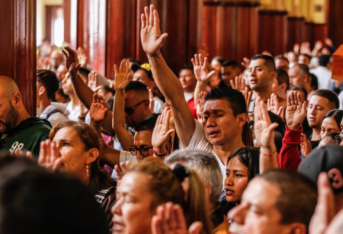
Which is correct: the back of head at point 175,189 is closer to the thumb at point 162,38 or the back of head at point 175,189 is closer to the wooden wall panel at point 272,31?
the thumb at point 162,38

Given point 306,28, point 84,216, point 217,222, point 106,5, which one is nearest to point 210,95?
point 217,222

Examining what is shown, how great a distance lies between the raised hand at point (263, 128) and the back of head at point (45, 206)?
4.08 ft

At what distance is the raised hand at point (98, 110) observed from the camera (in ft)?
13.6

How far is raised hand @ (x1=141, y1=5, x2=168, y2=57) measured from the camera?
3583 mm

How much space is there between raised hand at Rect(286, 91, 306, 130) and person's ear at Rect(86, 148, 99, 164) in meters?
1.15

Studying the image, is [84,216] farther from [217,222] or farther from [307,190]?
[217,222]

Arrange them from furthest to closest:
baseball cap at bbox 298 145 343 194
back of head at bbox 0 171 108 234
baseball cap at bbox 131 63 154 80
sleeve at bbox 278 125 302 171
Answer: baseball cap at bbox 131 63 154 80 < sleeve at bbox 278 125 302 171 < baseball cap at bbox 298 145 343 194 < back of head at bbox 0 171 108 234

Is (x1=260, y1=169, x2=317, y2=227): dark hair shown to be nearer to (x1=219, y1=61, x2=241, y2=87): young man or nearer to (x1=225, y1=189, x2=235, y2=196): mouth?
(x1=225, y1=189, x2=235, y2=196): mouth

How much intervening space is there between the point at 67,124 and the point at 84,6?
4.78 meters

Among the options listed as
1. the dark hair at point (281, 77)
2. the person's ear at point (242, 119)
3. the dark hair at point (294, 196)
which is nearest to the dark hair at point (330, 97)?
the dark hair at point (281, 77)

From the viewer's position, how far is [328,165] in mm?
2131

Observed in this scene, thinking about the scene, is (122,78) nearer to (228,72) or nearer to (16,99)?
(16,99)

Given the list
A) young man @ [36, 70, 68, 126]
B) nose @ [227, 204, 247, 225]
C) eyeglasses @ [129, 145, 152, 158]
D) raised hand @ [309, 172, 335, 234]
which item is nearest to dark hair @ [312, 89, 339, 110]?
eyeglasses @ [129, 145, 152, 158]

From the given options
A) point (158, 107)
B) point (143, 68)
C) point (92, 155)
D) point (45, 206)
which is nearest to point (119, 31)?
point (143, 68)
